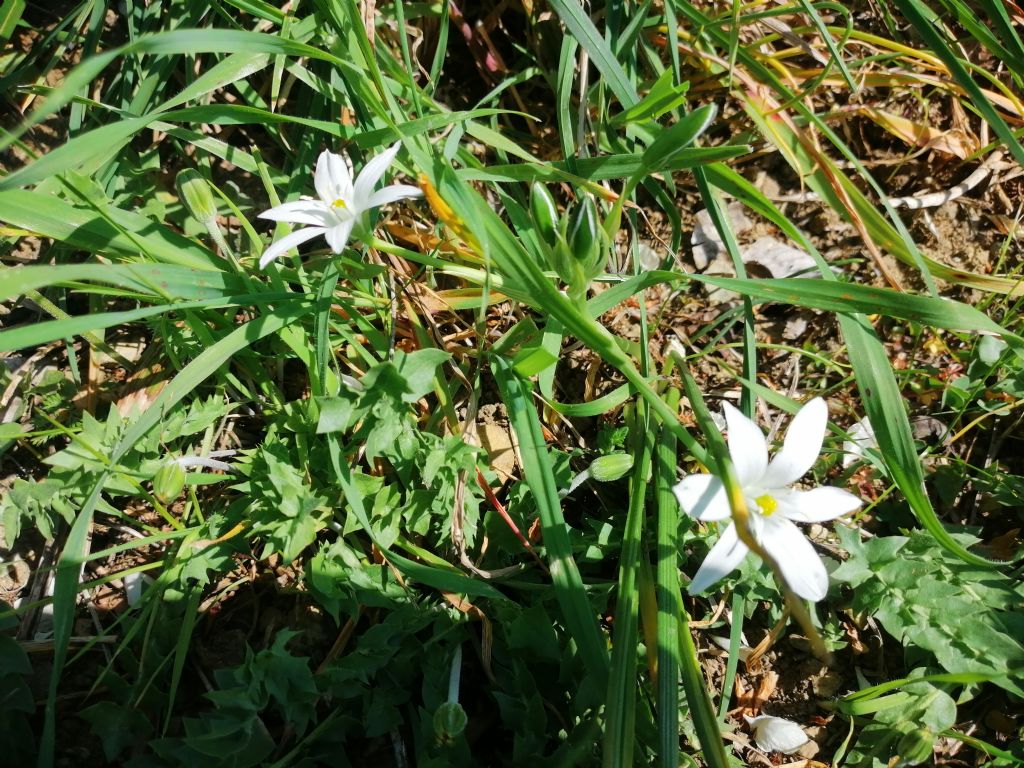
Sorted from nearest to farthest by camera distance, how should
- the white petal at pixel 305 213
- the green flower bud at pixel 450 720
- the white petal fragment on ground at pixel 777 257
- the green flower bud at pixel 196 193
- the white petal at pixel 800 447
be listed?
the white petal at pixel 800 447, the green flower bud at pixel 450 720, the white petal at pixel 305 213, the green flower bud at pixel 196 193, the white petal fragment on ground at pixel 777 257

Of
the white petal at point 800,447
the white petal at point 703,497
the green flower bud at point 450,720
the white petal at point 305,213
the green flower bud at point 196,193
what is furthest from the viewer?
the green flower bud at point 196,193

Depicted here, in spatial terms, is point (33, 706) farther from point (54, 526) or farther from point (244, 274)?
point (244, 274)

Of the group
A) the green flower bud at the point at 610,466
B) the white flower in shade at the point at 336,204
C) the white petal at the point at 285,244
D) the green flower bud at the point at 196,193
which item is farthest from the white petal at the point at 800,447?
the green flower bud at the point at 196,193

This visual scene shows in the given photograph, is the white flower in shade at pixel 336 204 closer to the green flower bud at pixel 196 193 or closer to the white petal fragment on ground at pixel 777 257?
the green flower bud at pixel 196 193

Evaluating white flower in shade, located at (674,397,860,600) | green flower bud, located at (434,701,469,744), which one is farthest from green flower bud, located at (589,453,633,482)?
green flower bud, located at (434,701,469,744)

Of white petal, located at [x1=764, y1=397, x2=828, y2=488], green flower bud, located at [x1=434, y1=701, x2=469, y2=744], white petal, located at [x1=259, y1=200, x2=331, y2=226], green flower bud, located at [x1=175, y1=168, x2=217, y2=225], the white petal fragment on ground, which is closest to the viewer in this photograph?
white petal, located at [x1=764, y1=397, x2=828, y2=488]

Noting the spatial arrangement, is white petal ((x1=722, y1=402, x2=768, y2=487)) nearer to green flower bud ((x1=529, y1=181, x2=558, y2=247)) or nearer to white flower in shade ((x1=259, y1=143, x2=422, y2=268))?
green flower bud ((x1=529, y1=181, x2=558, y2=247))
